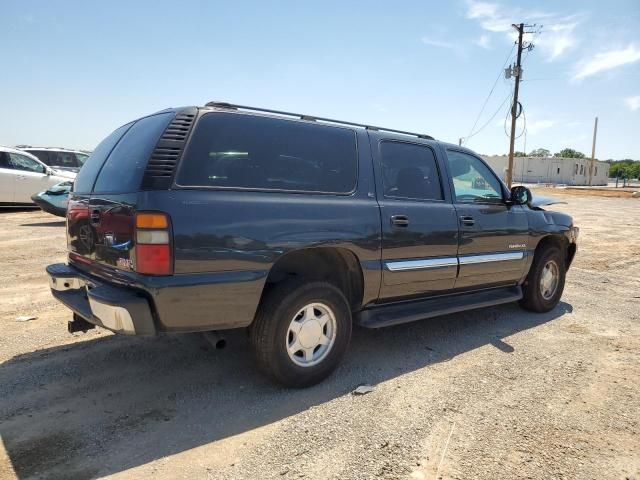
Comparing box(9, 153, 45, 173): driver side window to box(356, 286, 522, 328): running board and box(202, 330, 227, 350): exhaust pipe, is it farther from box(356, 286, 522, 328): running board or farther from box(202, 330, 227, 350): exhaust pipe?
box(356, 286, 522, 328): running board

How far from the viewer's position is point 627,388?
3.71 meters

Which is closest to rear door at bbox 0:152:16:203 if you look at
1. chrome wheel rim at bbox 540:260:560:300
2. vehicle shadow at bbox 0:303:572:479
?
vehicle shadow at bbox 0:303:572:479

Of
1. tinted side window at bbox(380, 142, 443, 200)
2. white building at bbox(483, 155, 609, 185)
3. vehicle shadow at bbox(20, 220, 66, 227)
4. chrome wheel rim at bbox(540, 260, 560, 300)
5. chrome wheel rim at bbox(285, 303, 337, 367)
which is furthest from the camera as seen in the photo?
white building at bbox(483, 155, 609, 185)

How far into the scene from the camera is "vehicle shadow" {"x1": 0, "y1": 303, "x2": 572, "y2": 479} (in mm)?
2703

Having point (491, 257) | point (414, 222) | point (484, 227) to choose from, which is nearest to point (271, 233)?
point (414, 222)

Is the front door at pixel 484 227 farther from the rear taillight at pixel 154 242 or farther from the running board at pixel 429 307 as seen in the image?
the rear taillight at pixel 154 242

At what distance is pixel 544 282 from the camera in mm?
5652

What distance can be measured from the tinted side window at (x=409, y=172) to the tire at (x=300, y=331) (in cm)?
105

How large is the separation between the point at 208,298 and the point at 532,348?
3120mm

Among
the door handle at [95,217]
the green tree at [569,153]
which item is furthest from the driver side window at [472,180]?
the green tree at [569,153]

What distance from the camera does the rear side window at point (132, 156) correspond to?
299 centimetres

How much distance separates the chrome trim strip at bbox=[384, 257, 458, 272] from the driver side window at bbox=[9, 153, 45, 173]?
44.9ft

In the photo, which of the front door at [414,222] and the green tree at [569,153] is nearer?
the front door at [414,222]

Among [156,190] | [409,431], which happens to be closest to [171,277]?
[156,190]
